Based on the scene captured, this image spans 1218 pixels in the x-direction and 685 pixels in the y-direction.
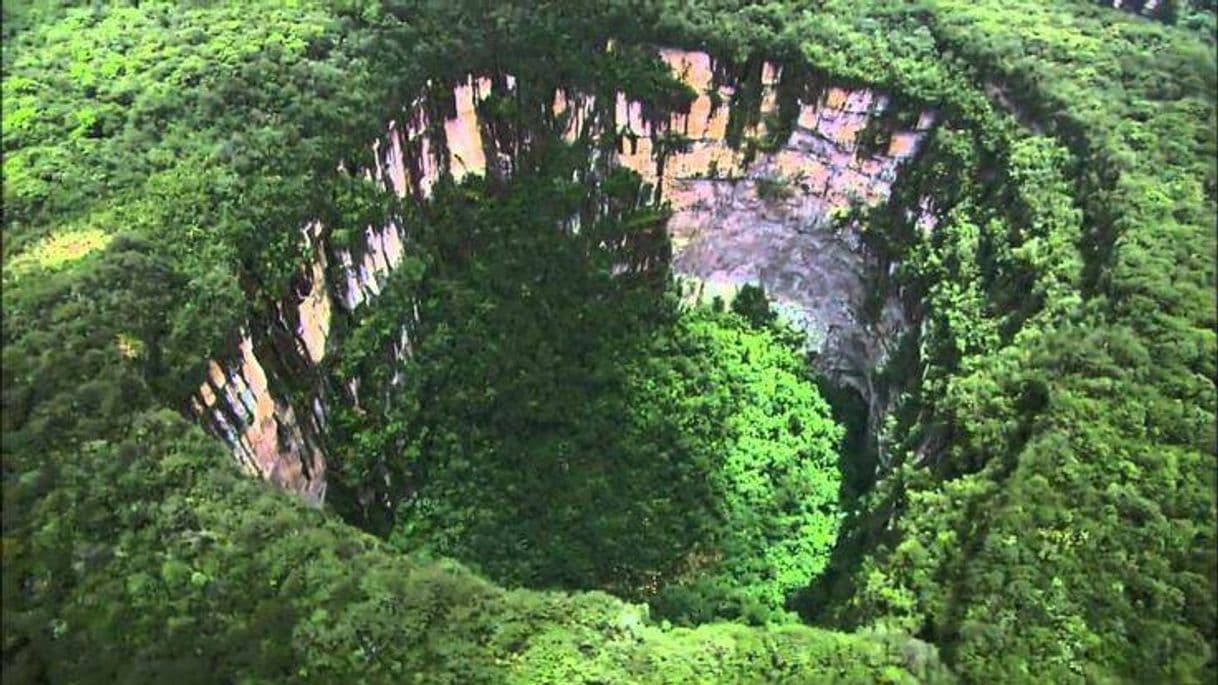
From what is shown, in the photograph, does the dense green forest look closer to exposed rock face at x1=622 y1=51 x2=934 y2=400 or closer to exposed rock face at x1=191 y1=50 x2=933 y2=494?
exposed rock face at x1=191 y1=50 x2=933 y2=494

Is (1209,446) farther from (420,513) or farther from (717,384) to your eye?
(420,513)

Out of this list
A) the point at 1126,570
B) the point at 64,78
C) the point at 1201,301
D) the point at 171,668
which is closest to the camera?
the point at 171,668

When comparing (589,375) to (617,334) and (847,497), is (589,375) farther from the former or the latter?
(847,497)

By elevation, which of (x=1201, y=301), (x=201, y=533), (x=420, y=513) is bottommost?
(x=420, y=513)

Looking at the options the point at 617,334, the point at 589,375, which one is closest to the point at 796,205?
the point at 617,334

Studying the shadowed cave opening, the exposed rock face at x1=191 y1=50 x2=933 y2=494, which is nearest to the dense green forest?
the shadowed cave opening

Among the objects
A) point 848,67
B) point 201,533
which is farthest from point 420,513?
point 848,67

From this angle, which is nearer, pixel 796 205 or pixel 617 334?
pixel 617 334
